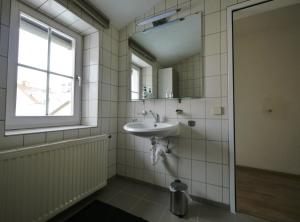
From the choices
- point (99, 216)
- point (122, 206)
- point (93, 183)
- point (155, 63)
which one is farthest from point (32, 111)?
point (155, 63)

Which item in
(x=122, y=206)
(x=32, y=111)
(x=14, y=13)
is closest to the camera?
(x=14, y=13)

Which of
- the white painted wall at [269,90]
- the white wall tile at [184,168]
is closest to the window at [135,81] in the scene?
the white wall tile at [184,168]

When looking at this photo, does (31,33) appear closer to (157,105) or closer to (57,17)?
(57,17)

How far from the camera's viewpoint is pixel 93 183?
1.52m

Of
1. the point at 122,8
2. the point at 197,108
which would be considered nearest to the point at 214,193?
the point at 197,108

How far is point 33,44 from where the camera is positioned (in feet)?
4.47

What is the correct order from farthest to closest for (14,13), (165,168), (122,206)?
(165,168) → (122,206) → (14,13)

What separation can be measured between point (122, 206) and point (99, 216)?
231mm

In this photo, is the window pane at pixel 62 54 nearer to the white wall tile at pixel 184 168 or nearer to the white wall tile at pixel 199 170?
the white wall tile at pixel 184 168

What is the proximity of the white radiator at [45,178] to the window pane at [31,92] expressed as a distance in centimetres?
45

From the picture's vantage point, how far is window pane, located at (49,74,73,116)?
4.95 feet

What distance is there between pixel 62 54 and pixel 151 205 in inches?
72.2

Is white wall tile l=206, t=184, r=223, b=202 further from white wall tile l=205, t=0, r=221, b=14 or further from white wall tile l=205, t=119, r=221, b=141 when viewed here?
white wall tile l=205, t=0, r=221, b=14

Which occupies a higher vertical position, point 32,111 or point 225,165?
point 32,111
